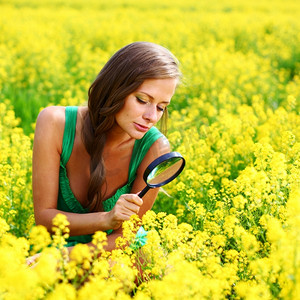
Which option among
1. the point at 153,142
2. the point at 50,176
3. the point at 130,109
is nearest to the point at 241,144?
the point at 153,142

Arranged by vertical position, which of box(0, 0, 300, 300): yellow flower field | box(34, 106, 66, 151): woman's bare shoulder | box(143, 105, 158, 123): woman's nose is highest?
box(143, 105, 158, 123): woman's nose

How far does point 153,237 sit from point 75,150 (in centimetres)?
97

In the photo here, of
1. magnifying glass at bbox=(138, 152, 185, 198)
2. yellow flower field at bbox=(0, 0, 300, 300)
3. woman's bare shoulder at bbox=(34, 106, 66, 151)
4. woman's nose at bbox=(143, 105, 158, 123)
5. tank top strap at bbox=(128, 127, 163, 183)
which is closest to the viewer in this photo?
yellow flower field at bbox=(0, 0, 300, 300)

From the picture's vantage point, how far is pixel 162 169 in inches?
86.8

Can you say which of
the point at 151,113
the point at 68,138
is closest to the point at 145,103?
the point at 151,113

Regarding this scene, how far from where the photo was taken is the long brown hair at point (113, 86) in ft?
7.88

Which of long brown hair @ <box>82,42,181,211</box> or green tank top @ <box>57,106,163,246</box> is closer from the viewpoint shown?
long brown hair @ <box>82,42,181,211</box>

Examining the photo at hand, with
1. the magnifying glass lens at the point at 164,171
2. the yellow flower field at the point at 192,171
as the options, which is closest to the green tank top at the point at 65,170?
the yellow flower field at the point at 192,171

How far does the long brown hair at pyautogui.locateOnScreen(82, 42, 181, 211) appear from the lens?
2.40m

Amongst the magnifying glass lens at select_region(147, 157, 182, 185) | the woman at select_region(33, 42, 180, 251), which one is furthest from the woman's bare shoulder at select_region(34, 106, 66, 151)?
the magnifying glass lens at select_region(147, 157, 182, 185)

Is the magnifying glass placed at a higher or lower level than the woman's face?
lower

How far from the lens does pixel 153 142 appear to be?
2746 millimetres

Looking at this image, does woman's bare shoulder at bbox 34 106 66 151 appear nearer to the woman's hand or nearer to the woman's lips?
the woman's lips

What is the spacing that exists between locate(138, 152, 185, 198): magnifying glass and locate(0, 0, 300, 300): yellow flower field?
17 cm
